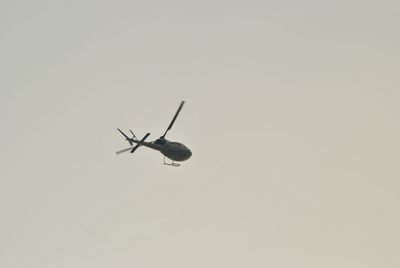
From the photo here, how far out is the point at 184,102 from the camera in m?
100

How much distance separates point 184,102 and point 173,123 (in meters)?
3.96

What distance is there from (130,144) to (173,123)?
26.1 ft

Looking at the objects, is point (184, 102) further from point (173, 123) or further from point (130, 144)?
point (130, 144)

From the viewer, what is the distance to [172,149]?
103750 millimetres

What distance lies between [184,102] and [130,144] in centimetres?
1140

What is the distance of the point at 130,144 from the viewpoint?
10038 cm

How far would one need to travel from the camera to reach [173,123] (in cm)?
10056

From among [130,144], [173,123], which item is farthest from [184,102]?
[130,144]

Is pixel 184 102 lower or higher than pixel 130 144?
higher

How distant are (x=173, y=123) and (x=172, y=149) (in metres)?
5.46
